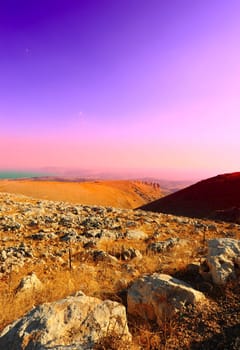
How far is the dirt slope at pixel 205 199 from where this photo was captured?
30047 millimetres

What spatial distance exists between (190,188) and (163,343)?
120ft

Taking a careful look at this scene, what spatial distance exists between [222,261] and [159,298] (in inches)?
83.5

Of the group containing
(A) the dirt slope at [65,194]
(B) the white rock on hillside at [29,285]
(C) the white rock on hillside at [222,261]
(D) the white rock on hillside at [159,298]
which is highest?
(C) the white rock on hillside at [222,261]

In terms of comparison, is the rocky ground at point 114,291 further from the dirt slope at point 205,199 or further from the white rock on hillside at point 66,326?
the dirt slope at point 205,199

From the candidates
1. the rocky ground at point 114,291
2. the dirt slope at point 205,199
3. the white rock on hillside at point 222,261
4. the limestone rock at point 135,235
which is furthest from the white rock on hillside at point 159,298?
the dirt slope at point 205,199

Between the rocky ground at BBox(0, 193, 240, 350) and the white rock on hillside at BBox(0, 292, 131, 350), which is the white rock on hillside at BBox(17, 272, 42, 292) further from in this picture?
the white rock on hillside at BBox(0, 292, 131, 350)

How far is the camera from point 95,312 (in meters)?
4.31

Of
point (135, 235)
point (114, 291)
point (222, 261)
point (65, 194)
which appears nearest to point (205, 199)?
point (135, 235)

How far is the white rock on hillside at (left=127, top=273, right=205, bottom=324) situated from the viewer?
198 inches

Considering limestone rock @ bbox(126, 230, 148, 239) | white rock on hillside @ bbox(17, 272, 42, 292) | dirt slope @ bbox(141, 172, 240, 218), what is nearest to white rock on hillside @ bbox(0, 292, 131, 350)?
white rock on hillside @ bbox(17, 272, 42, 292)

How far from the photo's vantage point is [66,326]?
3990 millimetres

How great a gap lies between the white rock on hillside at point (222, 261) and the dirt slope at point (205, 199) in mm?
21342

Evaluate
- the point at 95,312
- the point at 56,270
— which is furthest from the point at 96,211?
the point at 95,312

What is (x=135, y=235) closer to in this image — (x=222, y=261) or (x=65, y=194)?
(x=222, y=261)
